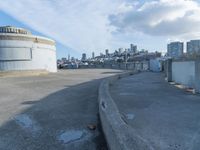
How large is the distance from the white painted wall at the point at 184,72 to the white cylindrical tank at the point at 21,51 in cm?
2015

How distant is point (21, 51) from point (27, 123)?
23.4 meters

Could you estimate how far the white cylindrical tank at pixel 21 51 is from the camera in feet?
85.3

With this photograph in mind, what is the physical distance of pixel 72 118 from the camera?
6.26 m

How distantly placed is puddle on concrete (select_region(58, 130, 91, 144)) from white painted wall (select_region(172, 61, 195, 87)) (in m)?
7.88

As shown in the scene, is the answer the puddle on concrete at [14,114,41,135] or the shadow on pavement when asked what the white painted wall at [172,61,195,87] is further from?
the puddle on concrete at [14,114,41,135]

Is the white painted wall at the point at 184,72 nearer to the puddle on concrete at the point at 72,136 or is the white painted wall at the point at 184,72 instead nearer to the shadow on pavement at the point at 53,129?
the shadow on pavement at the point at 53,129

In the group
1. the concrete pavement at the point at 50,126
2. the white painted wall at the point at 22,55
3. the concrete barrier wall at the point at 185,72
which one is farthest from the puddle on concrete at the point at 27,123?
the white painted wall at the point at 22,55

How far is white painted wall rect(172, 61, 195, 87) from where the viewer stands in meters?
11.0

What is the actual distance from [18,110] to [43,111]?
3.26 ft

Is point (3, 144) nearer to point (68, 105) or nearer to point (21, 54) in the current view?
point (68, 105)

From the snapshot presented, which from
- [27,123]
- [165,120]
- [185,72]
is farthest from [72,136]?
[185,72]

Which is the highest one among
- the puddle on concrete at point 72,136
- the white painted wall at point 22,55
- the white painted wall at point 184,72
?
the white painted wall at point 22,55

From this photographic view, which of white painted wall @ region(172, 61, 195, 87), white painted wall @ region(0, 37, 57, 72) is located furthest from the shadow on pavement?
white painted wall @ region(0, 37, 57, 72)

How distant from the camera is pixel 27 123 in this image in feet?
18.9
